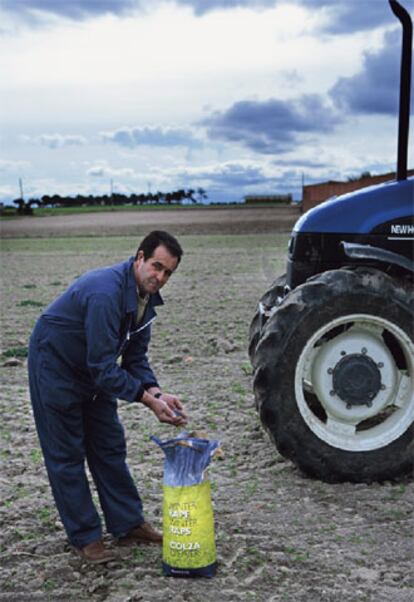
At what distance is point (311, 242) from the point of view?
5.47m

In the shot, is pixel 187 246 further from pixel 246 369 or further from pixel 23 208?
pixel 23 208

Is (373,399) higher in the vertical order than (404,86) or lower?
lower

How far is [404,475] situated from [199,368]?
3.37 meters

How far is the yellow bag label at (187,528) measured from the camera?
377 centimetres

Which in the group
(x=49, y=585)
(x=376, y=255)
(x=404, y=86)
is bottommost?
(x=49, y=585)

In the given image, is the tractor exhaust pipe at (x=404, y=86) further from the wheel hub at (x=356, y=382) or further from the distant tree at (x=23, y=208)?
the distant tree at (x=23, y=208)

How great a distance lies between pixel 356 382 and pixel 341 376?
100 millimetres

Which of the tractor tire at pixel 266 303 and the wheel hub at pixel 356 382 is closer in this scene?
the wheel hub at pixel 356 382

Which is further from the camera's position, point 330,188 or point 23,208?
point 23,208

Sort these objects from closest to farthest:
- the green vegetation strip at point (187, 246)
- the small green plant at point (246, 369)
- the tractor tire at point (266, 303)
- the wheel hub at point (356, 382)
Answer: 1. the wheel hub at point (356, 382)
2. the tractor tire at point (266, 303)
3. the small green plant at point (246, 369)
4. the green vegetation strip at point (187, 246)

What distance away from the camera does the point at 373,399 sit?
5039mm

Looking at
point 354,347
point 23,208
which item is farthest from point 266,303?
point 23,208

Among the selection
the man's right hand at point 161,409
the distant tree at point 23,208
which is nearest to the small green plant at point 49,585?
the man's right hand at point 161,409

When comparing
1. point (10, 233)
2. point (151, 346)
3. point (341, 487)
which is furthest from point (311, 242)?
point (10, 233)
